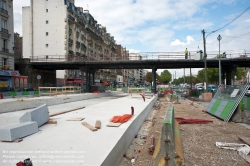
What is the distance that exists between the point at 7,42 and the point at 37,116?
37.2m

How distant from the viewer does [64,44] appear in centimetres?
5466

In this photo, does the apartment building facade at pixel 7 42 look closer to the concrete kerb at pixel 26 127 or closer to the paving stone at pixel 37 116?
the paving stone at pixel 37 116

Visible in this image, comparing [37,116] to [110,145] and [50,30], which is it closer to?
[110,145]

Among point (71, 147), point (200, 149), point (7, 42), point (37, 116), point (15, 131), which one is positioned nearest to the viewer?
point (71, 147)

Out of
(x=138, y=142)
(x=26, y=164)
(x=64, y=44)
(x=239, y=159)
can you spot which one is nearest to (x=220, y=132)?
(x=239, y=159)

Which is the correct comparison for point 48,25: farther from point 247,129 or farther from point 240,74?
point 240,74

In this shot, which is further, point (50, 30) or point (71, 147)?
point (50, 30)

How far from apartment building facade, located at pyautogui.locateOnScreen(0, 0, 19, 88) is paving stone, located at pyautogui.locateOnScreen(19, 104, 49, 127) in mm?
31338

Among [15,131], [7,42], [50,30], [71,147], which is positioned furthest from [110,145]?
[50,30]

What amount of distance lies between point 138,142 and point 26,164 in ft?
14.6

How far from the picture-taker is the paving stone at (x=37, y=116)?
6410mm

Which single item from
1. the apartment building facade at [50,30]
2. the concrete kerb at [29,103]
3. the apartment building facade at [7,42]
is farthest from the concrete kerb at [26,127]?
the apartment building facade at [50,30]

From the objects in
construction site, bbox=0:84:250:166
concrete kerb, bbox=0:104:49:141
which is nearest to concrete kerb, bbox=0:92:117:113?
construction site, bbox=0:84:250:166

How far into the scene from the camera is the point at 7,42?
3791cm
